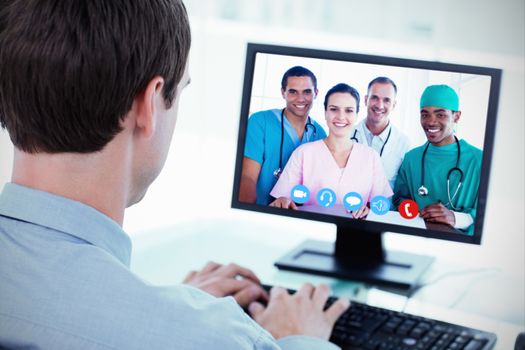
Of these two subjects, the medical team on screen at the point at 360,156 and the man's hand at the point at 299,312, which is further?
the medical team on screen at the point at 360,156

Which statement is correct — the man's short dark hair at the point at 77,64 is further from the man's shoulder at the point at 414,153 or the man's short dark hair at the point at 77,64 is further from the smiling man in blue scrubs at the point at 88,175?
the man's shoulder at the point at 414,153

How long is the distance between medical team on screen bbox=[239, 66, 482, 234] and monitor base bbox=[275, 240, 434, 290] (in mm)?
128

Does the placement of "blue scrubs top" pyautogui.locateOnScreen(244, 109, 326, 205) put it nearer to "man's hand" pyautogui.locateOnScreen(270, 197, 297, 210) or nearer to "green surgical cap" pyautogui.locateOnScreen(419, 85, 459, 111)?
"man's hand" pyautogui.locateOnScreen(270, 197, 297, 210)

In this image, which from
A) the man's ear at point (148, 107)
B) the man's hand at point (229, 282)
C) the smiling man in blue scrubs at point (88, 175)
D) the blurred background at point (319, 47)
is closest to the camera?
the smiling man in blue scrubs at point (88, 175)

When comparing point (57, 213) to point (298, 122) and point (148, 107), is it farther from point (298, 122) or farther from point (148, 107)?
point (298, 122)

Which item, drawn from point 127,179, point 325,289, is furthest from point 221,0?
point 127,179

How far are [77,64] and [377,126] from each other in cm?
68

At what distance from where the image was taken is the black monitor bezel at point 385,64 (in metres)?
1.18

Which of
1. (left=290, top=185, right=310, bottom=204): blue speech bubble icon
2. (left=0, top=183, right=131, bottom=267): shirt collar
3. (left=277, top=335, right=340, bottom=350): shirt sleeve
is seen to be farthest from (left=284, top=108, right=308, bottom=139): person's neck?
(left=0, top=183, right=131, bottom=267): shirt collar

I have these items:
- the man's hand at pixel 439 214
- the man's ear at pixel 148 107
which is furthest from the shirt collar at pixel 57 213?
the man's hand at pixel 439 214

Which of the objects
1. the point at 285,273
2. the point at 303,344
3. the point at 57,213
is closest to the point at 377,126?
the point at 285,273

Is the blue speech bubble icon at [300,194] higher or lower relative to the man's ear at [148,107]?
lower

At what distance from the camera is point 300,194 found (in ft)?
4.13

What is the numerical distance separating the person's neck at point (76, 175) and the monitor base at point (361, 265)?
0.67 metres
